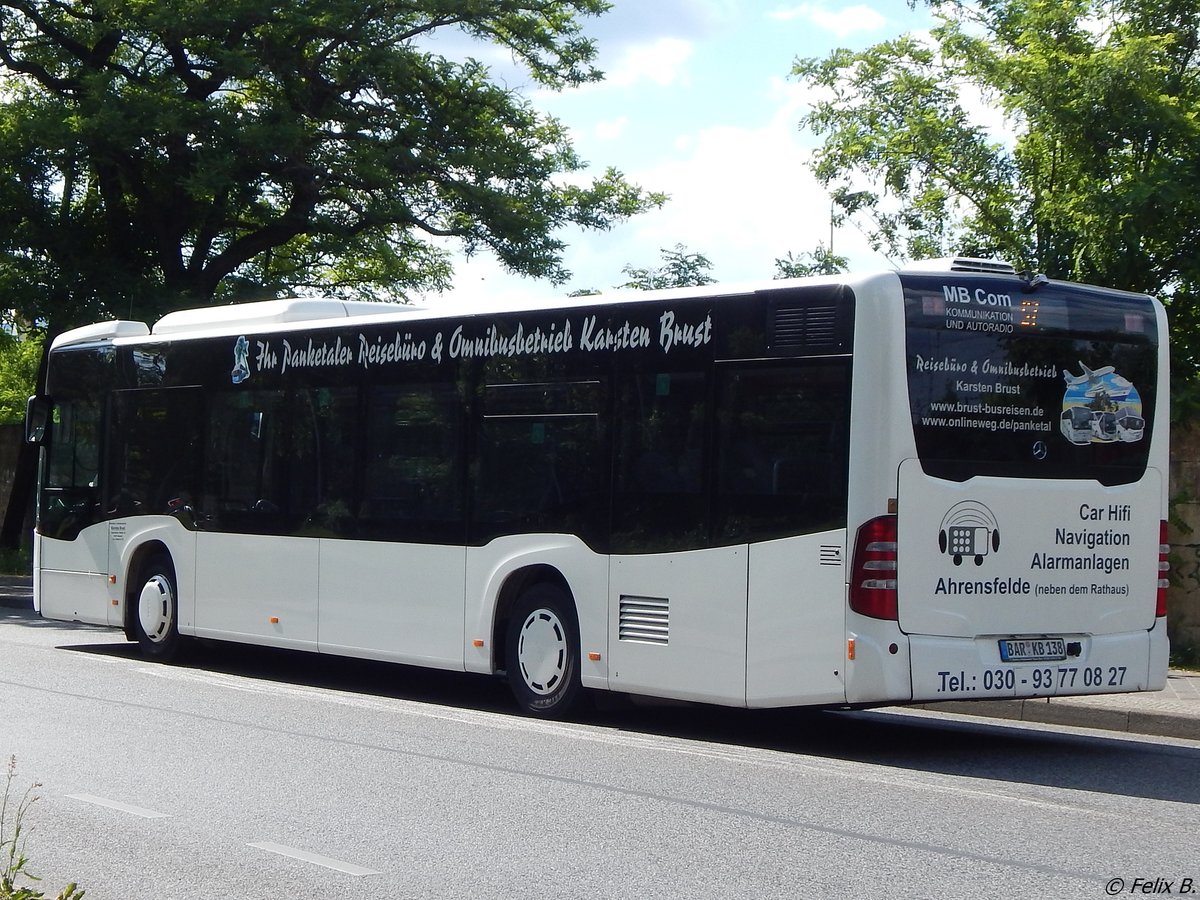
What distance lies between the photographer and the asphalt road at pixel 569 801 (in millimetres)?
6527

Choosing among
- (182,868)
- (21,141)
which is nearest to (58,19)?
(21,141)

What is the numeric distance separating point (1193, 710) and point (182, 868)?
7742 mm

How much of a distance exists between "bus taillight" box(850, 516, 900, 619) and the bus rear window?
0.51 metres

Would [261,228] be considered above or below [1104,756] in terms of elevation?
above

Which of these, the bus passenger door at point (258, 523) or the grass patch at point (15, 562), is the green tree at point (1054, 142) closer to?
the bus passenger door at point (258, 523)

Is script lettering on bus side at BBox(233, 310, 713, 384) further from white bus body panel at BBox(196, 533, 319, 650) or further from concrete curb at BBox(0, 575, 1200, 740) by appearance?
concrete curb at BBox(0, 575, 1200, 740)

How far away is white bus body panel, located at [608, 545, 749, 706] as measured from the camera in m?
10.3

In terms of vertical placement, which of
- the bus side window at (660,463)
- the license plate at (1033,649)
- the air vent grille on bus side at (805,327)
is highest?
the air vent grille on bus side at (805,327)

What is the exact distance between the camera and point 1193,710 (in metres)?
11.7

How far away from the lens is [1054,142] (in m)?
15.7

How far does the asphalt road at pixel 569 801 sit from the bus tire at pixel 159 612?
235cm

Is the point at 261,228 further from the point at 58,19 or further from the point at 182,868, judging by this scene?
the point at 182,868

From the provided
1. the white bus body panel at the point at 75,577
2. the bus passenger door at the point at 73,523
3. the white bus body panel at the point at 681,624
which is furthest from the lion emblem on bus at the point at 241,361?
the white bus body panel at the point at 681,624

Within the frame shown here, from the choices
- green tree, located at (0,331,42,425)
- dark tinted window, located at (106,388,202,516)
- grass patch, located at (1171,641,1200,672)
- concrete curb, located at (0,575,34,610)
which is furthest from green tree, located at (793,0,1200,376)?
green tree, located at (0,331,42,425)
